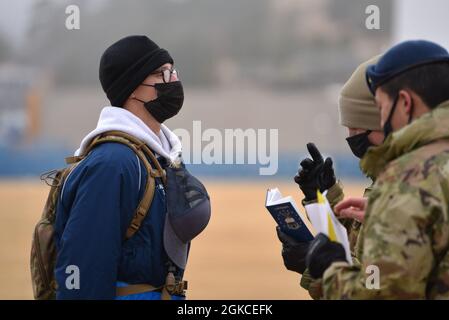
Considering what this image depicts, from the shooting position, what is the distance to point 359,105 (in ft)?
11.4

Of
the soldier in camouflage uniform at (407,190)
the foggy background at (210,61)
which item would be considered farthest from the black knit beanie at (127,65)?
the foggy background at (210,61)

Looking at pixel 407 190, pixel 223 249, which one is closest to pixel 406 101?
pixel 407 190

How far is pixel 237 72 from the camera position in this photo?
3659cm

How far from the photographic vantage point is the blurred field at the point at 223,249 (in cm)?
998

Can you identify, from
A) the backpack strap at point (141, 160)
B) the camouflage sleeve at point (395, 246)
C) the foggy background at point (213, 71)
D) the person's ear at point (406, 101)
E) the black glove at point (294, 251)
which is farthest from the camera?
the foggy background at point (213, 71)

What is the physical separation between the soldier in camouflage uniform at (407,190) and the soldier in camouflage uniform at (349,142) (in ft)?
A: 2.73

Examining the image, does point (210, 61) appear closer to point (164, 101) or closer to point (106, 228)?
point (164, 101)

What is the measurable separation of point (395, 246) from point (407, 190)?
0.51ft

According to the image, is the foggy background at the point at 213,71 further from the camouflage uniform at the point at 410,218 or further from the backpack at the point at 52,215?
the camouflage uniform at the point at 410,218

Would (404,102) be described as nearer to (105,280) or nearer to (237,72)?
(105,280)

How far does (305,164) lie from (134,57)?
0.80 meters

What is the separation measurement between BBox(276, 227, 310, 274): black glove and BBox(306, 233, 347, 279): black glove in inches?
29.1

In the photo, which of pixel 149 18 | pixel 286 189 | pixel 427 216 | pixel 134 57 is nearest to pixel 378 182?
pixel 427 216

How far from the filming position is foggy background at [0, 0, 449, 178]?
3309 centimetres
